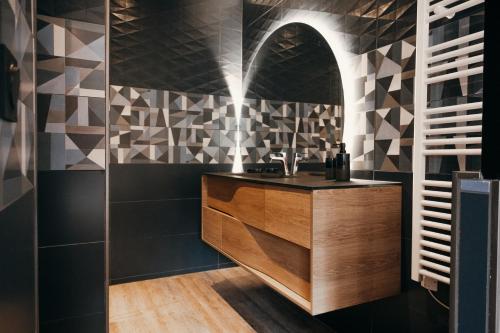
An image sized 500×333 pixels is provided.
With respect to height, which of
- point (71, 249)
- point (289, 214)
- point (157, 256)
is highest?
point (289, 214)

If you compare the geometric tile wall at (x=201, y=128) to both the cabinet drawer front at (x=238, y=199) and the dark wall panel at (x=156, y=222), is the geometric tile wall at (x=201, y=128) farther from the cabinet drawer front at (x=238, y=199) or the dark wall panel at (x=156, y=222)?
the cabinet drawer front at (x=238, y=199)

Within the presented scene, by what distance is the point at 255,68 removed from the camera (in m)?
3.31

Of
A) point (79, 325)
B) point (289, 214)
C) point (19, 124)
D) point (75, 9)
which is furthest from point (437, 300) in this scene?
point (75, 9)

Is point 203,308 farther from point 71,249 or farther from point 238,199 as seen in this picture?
point 71,249

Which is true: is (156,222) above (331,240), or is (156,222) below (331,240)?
below

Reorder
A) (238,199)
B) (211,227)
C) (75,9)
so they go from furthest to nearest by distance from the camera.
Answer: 1. (211,227)
2. (238,199)
3. (75,9)

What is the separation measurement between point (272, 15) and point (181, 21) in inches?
33.4

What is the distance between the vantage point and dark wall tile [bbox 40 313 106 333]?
4.45 ft

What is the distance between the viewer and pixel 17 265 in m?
0.87

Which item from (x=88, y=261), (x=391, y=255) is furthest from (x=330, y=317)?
(x=88, y=261)

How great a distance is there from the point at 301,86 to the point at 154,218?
68.8 inches

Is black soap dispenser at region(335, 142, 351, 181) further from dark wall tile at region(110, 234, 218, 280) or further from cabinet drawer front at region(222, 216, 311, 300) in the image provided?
dark wall tile at region(110, 234, 218, 280)

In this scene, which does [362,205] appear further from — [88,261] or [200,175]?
[200,175]

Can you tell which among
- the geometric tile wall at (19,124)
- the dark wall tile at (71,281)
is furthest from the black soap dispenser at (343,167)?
→ the geometric tile wall at (19,124)
